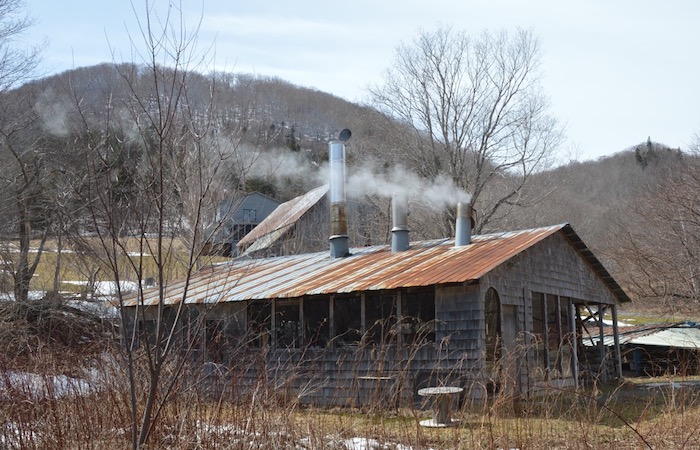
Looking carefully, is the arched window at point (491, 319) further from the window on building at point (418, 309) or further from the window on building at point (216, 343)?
the window on building at point (216, 343)

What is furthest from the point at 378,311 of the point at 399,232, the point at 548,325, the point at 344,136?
the point at 344,136

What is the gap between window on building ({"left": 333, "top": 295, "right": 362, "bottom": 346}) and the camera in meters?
17.0

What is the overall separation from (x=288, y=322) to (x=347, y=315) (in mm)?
1987

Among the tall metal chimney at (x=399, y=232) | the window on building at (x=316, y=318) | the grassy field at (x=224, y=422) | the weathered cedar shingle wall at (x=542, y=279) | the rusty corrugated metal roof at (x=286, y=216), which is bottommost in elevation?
the grassy field at (x=224, y=422)

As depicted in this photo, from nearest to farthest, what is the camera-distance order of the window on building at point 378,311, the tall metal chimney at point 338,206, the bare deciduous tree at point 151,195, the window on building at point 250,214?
the bare deciduous tree at point 151,195
the window on building at point 378,311
the tall metal chimney at point 338,206
the window on building at point 250,214

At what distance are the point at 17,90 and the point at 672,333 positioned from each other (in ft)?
72.8

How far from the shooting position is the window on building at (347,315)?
668 inches

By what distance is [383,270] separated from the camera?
1688 centimetres

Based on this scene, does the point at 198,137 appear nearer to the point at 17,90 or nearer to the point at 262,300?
the point at 262,300

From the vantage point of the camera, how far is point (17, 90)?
22953mm

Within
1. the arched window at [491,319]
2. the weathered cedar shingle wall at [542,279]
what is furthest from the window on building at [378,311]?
the weathered cedar shingle wall at [542,279]

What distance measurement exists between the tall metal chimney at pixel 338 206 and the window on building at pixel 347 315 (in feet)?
12.5

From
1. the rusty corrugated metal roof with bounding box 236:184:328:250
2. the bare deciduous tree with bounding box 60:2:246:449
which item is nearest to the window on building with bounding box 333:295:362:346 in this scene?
the bare deciduous tree with bounding box 60:2:246:449

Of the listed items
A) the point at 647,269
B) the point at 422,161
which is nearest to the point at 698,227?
the point at 647,269
